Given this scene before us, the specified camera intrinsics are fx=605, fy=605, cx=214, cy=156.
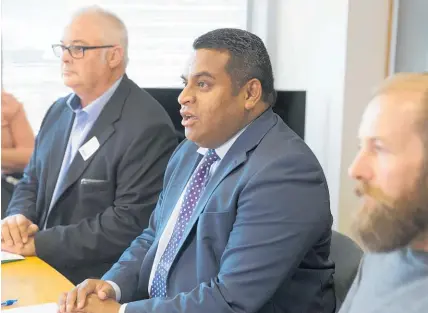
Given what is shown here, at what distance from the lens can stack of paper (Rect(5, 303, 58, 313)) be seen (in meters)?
1.55

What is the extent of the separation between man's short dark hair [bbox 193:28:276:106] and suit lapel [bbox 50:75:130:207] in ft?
2.18

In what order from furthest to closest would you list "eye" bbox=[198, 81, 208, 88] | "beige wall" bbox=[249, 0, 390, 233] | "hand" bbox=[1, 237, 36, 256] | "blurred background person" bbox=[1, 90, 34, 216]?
"blurred background person" bbox=[1, 90, 34, 216], "beige wall" bbox=[249, 0, 390, 233], "hand" bbox=[1, 237, 36, 256], "eye" bbox=[198, 81, 208, 88]

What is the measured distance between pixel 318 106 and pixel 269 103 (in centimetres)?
150

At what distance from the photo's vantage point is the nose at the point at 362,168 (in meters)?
1.08

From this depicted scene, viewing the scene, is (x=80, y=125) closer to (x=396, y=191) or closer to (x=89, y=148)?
(x=89, y=148)

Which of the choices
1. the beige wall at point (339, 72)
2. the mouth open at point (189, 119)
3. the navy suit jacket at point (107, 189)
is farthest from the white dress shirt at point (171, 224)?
the beige wall at point (339, 72)

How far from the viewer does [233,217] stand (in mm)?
1578

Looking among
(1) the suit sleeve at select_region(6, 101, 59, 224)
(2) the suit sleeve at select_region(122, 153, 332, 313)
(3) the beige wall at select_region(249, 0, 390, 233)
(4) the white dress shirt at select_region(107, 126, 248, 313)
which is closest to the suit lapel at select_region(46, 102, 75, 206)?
(1) the suit sleeve at select_region(6, 101, 59, 224)

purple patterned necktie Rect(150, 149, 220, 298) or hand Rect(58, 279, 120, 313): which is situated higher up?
purple patterned necktie Rect(150, 149, 220, 298)

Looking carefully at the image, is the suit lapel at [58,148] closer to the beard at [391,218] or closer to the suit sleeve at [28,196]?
the suit sleeve at [28,196]

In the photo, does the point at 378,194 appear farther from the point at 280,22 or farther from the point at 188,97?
the point at 280,22

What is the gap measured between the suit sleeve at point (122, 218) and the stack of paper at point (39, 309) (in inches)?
20.9

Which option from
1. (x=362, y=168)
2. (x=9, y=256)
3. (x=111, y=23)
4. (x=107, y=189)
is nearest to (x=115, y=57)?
(x=111, y=23)

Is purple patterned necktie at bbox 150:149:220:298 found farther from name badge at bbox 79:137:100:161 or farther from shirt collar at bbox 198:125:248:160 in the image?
name badge at bbox 79:137:100:161
